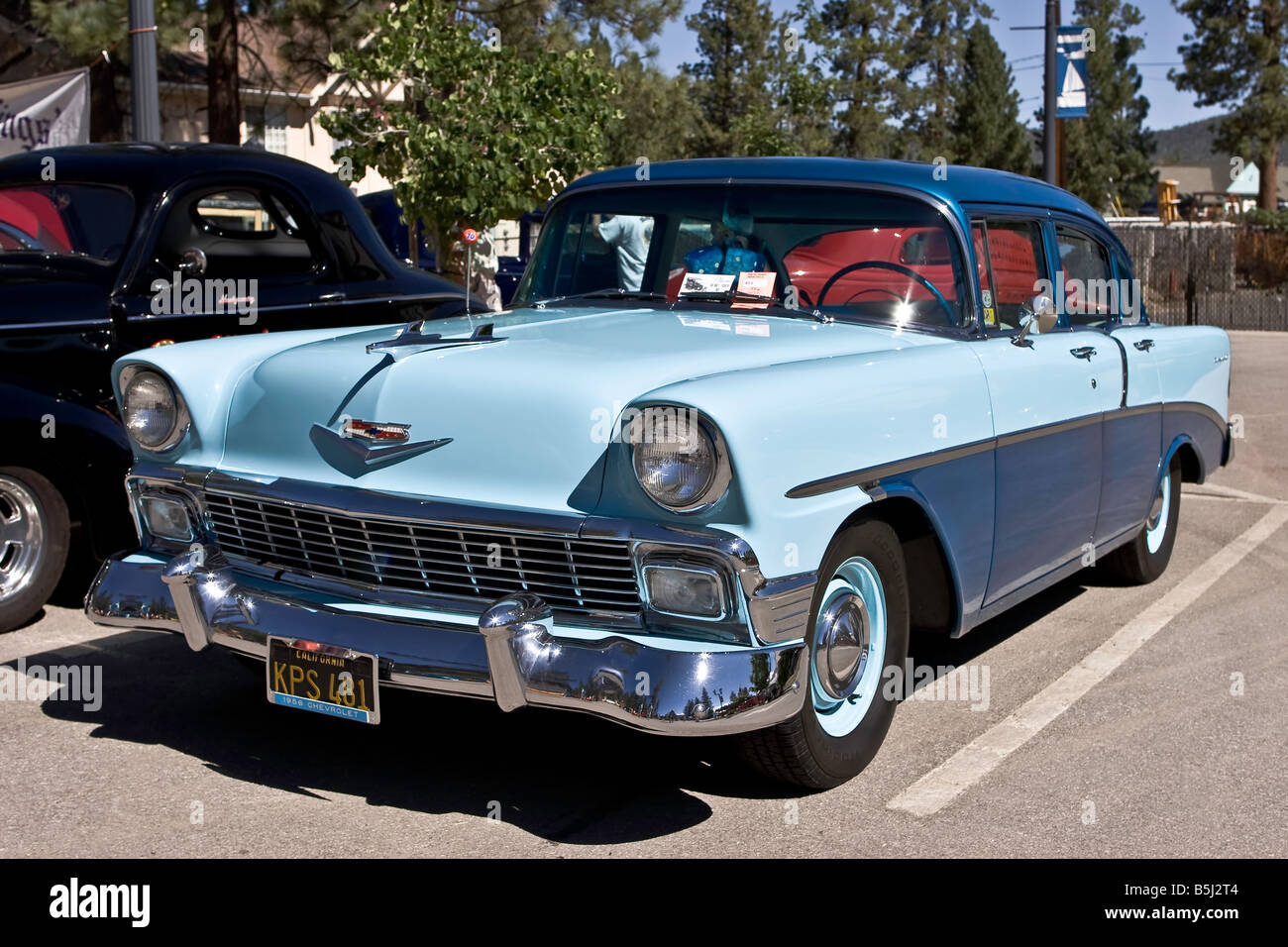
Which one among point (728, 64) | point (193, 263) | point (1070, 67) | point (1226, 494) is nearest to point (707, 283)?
point (193, 263)

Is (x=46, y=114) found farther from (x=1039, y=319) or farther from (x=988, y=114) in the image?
(x=988, y=114)

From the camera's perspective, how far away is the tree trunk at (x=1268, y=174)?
41.5 meters

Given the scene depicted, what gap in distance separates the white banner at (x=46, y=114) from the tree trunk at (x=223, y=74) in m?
4.62

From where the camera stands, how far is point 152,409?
4121mm

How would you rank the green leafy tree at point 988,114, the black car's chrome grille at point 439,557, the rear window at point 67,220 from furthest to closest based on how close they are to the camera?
the green leafy tree at point 988,114, the rear window at point 67,220, the black car's chrome grille at point 439,557

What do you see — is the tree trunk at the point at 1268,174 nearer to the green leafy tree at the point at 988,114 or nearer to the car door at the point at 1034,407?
the green leafy tree at the point at 988,114

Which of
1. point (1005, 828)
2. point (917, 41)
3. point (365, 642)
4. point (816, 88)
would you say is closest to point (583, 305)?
point (365, 642)

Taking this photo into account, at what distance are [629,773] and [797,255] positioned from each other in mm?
1719

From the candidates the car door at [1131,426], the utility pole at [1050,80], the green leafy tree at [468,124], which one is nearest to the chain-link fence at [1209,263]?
the utility pole at [1050,80]

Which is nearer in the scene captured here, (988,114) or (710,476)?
(710,476)

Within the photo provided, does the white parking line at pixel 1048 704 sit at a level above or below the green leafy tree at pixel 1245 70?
below

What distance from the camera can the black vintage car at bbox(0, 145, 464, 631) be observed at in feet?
17.5

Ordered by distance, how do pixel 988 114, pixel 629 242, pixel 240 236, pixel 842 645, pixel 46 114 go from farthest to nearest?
pixel 988 114 < pixel 46 114 < pixel 240 236 < pixel 629 242 < pixel 842 645
